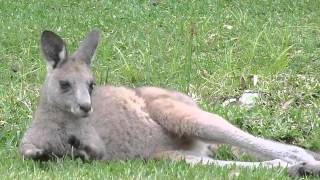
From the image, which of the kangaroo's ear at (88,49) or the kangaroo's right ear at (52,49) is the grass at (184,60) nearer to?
the kangaroo's right ear at (52,49)

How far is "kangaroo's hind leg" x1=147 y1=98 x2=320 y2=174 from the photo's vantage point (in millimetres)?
7160

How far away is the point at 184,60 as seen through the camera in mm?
11781

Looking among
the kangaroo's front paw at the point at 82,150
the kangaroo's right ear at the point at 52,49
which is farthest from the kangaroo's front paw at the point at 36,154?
the kangaroo's right ear at the point at 52,49

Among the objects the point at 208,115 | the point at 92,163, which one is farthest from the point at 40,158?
the point at 208,115

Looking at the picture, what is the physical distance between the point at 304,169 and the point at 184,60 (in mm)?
5291

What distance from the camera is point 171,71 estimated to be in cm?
1132

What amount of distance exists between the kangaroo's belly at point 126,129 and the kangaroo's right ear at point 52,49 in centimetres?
52

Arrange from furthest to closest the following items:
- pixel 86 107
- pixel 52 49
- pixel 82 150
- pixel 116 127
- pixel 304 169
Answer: pixel 116 127 → pixel 52 49 → pixel 82 150 → pixel 86 107 → pixel 304 169

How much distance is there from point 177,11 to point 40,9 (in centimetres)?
280

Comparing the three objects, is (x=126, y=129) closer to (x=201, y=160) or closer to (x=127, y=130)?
(x=127, y=130)

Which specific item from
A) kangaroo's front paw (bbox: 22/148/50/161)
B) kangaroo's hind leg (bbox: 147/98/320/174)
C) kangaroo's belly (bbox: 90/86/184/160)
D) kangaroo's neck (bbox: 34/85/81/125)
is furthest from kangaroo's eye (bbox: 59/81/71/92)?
kangaroo's hind leg (bbox: 147/98/320/174)

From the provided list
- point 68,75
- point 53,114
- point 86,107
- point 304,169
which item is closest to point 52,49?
point 68,75

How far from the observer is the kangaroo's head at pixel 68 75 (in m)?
6.95

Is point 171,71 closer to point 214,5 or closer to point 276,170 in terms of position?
point 276,170
